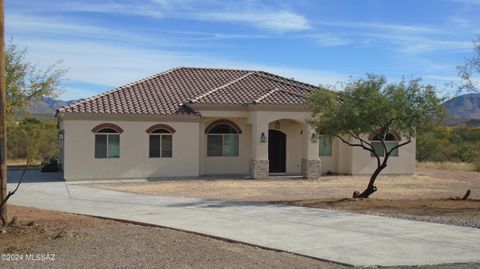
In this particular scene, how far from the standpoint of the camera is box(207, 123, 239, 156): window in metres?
28.5

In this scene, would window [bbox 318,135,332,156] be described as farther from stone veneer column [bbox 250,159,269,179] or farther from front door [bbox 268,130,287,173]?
stone veneer column [bbox 250,159,269,179]

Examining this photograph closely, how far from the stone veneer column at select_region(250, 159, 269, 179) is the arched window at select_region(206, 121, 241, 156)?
209 cm

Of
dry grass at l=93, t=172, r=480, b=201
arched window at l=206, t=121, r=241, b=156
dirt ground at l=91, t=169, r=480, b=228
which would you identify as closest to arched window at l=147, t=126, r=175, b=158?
dirt ground at l=91, t=169, r=480, b=228

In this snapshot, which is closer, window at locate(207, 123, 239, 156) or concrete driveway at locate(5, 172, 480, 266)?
concrete driveway at locate(5, 172, 480, 266)

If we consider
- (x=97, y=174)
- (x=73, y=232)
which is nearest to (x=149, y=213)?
(x=73, y=232)

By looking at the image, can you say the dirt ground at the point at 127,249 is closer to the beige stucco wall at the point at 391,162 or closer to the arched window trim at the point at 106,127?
the arched window trim at the point at 106,127

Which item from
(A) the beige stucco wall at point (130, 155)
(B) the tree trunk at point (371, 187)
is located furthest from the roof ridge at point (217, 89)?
(B) the tree trunk at point (371, 187)

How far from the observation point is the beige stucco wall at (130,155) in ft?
82.4

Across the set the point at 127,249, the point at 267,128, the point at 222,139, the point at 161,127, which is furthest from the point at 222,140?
the point at 127,249

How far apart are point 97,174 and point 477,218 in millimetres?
16882

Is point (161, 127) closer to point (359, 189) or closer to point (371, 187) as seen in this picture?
point (359, 189)

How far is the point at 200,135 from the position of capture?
28.0m

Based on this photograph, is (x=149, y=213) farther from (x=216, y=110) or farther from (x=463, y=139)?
(x=463, y=139)

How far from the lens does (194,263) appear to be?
8.77 m
